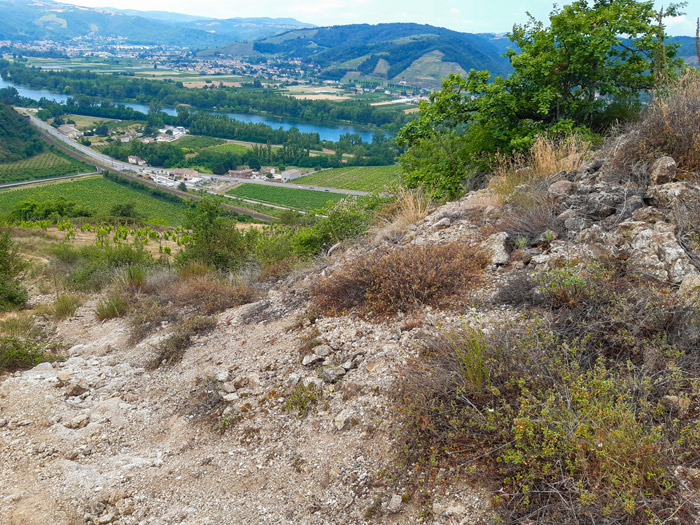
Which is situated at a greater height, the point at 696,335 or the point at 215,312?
the point at 696,335

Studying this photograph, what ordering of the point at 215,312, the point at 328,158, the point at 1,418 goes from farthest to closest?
the point at 328,158, the point at 215,312, the point at 1,418

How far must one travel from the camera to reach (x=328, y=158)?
307 feet

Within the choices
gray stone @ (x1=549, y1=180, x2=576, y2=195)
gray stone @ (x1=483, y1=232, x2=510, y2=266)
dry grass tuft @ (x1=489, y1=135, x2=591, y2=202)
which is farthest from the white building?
gray stone @ (x1=483, y1=232, x2=510, y2=266)

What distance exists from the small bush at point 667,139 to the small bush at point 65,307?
9.24 m

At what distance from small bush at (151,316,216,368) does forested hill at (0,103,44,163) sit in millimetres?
99830

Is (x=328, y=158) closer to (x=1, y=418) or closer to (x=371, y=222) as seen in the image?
(x=371, y=222)

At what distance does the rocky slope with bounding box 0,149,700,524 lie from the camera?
9.60 ft

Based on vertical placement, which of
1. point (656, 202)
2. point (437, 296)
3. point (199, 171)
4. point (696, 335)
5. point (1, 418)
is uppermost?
point (656, 202)

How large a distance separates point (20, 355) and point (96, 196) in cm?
6721

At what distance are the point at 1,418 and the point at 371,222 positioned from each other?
7150mm

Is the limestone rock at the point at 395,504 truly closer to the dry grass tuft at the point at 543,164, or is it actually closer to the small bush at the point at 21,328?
the dry grass tuft at the point at 543,164

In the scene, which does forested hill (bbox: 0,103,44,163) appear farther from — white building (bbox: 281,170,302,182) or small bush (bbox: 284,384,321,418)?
small bush (bbox: 284,384,321,418)

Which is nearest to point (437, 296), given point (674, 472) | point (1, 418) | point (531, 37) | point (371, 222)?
point (674, 472)

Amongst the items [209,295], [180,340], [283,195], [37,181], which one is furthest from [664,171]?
[37,181]
